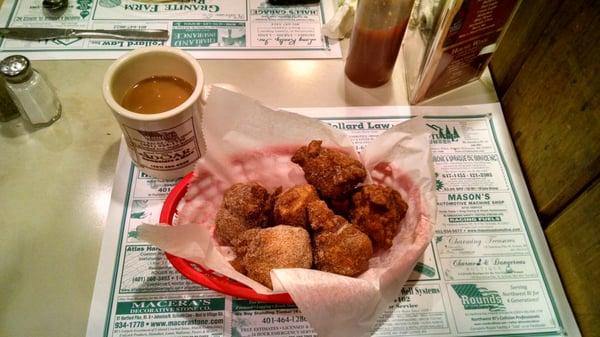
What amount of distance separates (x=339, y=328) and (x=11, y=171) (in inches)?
20.5

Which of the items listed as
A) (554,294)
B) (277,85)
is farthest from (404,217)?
(277,85)

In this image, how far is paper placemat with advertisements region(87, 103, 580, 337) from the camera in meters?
0.54

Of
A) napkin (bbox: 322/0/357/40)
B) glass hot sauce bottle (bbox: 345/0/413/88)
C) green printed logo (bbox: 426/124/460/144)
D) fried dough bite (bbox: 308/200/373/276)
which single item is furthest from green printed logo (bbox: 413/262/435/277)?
napkin (bbox: 322/0/357/40)

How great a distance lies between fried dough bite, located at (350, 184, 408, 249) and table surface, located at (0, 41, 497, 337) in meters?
0.25

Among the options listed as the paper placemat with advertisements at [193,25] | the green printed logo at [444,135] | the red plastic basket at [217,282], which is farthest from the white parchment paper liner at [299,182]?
the paper placemat with advertisements at [193,25]

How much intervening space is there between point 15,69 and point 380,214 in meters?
0.51

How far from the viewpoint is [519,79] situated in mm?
716

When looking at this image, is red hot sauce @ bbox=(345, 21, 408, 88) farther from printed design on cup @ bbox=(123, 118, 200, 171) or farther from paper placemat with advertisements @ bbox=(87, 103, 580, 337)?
printed design on cup @ bbox=(123, 118, 200, 171)

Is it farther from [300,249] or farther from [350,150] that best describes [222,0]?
[300,249]

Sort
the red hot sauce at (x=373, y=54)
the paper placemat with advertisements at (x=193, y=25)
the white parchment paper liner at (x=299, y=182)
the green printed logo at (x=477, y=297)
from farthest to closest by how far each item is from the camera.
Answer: the paper placemat with advertisements at (x=193, y=25)
the red hot sauce at (x=373, y=54)
the green printed logo at (x=477, y=297)
the white parchment paper liner at (x=299, y=182)

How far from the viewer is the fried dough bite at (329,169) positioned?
541 millimetres

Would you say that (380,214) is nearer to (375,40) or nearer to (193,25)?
(375,40)

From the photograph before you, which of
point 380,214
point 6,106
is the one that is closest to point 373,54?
point 380,214

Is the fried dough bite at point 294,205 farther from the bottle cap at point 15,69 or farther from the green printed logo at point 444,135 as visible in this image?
the bottle cap at point 15,69
